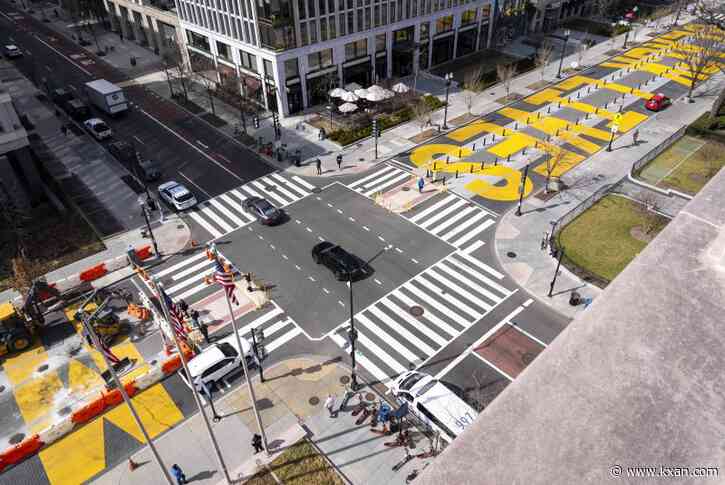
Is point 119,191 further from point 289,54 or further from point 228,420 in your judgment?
point 228,420

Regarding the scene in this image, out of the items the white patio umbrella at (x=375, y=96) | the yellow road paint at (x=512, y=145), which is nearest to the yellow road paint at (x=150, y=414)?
the yellow road paint at (x=512, y=145)

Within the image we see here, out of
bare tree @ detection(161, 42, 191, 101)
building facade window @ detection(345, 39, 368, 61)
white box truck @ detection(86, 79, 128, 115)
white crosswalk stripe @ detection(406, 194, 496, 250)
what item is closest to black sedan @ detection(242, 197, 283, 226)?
white crosswalk stripe @ detection(406, 194, 496, 250)

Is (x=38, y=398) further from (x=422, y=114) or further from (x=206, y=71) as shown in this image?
(x=206, y=71)

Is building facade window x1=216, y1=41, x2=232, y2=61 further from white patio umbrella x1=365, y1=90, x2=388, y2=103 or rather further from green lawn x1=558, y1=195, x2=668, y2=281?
green lawn x1=558, y1=195, x2=668, y2=281

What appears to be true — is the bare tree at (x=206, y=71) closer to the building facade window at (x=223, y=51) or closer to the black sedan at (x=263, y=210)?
the building facade window at (x=223, y=51)

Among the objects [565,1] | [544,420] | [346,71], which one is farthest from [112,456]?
[565,1]

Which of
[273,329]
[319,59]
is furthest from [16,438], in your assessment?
[319,59]
